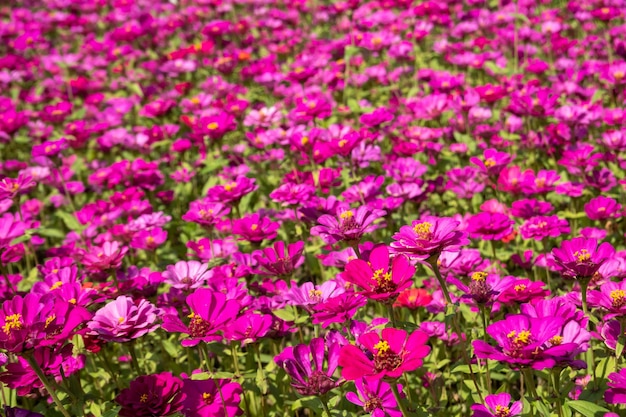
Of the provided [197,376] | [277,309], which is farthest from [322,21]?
[197,376]

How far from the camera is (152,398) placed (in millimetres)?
2064

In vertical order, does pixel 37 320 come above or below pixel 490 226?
above

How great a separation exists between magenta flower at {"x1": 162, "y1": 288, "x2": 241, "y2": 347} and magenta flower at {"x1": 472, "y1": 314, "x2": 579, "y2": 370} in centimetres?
79

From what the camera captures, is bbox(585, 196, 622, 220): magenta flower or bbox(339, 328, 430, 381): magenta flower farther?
bbox(585, 196, 622, 220): magenta flower

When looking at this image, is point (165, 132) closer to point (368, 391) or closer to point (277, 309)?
point (277, 309)

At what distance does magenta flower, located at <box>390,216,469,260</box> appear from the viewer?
6.42 feet

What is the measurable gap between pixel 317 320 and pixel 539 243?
1.96m

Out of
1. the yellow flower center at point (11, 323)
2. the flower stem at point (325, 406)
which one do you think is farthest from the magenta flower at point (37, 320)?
the flower stem at point (325, 406)

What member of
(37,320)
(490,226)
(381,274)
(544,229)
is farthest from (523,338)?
(37,320)

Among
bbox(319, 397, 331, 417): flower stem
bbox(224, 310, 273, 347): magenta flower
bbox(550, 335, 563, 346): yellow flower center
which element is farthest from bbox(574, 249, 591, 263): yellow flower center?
bbox(224, 310, 273, 347): magenta flower

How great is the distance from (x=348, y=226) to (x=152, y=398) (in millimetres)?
913

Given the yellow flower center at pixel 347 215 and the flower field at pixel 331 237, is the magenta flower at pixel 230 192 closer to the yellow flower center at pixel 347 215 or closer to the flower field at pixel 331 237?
the flower field at pixel 331 237

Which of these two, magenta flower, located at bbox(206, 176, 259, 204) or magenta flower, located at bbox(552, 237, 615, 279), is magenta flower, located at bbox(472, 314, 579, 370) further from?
magenta flower, located at bbox(206, 176, 259, 204)

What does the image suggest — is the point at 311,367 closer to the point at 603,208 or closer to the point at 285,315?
the point at 285,315
